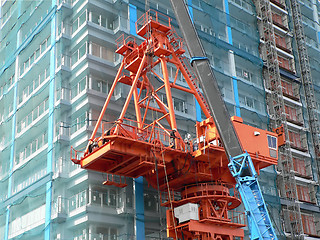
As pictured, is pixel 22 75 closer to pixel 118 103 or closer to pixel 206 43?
pixel 118 103

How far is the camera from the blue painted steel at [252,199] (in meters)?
23.5

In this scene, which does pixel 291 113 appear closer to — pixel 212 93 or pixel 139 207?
pixel 139 207

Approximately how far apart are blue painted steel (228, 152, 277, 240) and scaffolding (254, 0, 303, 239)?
19.3 metres

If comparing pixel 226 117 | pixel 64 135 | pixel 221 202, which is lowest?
pixel 221 202

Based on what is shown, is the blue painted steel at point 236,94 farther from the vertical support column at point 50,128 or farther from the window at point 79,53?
the vertical support column at point 50,128

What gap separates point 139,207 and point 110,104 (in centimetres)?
793

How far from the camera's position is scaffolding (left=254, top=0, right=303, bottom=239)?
4553cm

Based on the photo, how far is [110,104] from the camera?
1435 inches

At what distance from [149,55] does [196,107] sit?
31.6 ft

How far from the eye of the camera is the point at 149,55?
1339 inches

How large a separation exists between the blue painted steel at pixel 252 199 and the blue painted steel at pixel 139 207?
11.4 meters

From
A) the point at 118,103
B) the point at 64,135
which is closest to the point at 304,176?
the point at 118,103

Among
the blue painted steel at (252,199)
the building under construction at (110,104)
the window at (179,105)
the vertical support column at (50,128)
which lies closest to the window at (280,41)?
the building under construction at (110,104)

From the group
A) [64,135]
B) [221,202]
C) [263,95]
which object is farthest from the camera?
[263,95]
